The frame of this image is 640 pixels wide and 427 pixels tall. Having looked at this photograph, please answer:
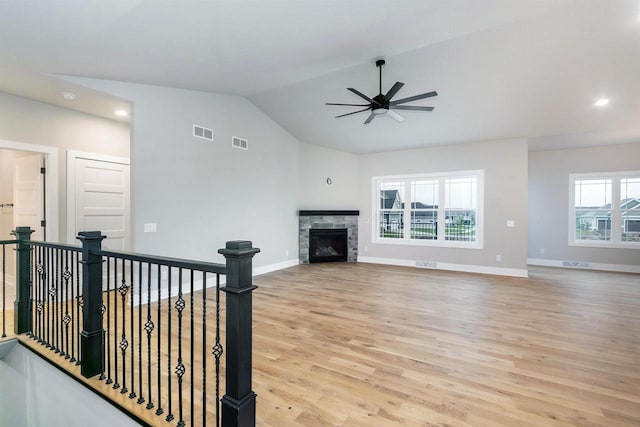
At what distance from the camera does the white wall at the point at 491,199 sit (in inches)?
245

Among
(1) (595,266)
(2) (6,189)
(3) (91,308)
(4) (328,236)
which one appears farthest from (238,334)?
(1) (595,266)

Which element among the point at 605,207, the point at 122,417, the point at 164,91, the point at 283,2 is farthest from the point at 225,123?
the point at 605,207

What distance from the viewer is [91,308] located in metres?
2.34

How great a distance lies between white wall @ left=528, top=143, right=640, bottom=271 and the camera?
6.74m

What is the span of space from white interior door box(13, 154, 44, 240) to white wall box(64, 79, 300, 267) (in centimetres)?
140

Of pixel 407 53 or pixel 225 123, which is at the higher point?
pixel 407 53

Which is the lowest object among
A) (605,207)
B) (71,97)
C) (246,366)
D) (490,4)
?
(246,366)

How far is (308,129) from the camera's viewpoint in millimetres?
6695

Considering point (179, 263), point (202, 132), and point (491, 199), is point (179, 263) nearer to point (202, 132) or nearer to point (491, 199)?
point (202, 132)

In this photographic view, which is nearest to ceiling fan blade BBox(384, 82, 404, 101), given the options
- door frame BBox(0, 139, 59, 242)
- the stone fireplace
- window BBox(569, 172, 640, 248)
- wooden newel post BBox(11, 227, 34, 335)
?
the stone fireplace

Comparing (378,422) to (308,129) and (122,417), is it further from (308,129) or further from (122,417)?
(308,129)

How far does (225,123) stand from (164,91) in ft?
3.70

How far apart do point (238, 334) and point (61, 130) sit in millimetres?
4764

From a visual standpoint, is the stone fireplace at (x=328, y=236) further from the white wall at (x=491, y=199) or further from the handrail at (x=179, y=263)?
the handrail at (x=179, y=263)
